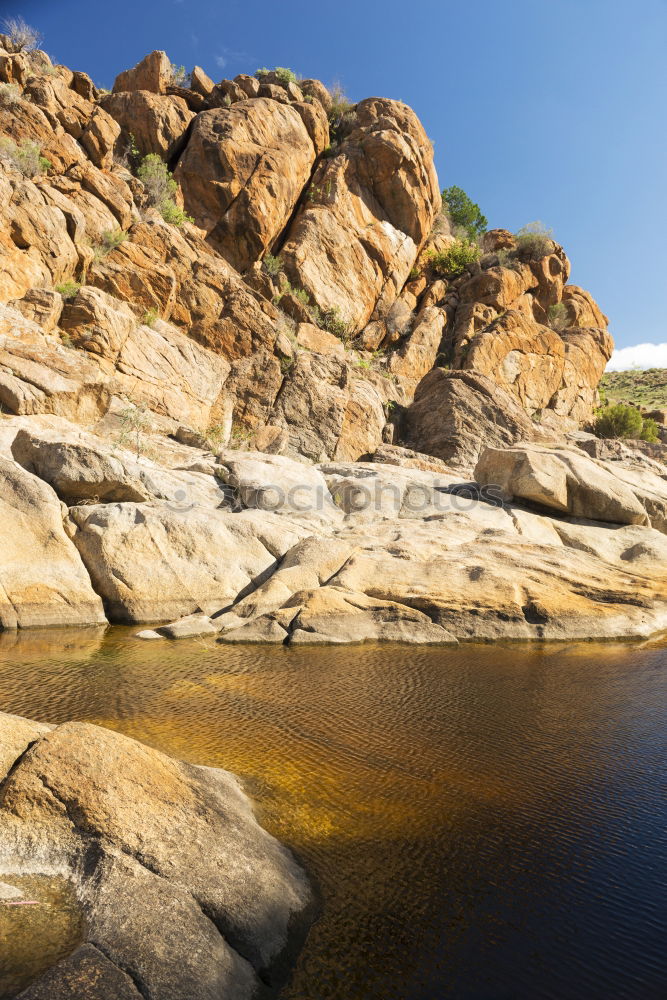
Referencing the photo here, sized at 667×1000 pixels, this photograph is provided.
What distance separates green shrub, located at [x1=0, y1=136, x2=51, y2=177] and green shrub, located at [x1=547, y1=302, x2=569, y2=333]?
→ 102ft

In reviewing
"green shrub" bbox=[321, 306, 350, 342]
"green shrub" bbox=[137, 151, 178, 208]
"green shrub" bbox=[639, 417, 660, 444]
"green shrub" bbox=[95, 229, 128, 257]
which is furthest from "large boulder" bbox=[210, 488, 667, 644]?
"green shrub" bbox=[639, 417, 660, 444]

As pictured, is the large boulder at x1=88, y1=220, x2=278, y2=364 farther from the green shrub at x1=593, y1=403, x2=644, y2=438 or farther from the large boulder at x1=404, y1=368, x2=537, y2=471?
the green shrub at x1=593, y1=403, x2=644, y2=438

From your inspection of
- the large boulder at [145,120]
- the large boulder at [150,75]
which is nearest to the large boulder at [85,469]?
the large boulder at [145,120]

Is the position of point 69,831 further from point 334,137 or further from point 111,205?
point 334,137

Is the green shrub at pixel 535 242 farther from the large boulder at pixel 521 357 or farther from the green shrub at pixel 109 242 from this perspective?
the green shrub at pixel 109 242

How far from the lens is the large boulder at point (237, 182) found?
100 feet

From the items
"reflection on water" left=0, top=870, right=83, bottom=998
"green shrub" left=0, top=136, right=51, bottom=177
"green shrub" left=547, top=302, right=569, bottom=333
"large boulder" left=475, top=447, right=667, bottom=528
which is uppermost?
"green shrub" left=547, top=302, right=569, bottom=333

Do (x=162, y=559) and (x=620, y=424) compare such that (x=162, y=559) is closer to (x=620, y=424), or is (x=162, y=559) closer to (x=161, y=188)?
(x=161, y=188)

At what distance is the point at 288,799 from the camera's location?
545cm

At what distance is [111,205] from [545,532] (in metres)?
23.0

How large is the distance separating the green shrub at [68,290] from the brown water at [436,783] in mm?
15124

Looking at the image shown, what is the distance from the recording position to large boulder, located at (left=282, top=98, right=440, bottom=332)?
32750mm

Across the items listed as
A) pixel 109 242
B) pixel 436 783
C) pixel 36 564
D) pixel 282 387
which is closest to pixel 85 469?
pixel 36 564

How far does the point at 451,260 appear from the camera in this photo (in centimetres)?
3859
